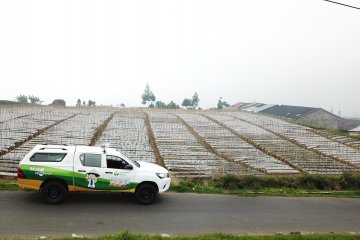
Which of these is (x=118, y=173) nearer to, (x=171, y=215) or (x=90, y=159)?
(x=90, y=159)

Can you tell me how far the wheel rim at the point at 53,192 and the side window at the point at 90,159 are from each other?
4.00 ft

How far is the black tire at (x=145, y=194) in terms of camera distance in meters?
11.5

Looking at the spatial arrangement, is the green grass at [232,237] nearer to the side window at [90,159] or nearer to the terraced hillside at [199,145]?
the side window at [90,159]

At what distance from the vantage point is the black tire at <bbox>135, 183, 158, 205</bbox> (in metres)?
11.5

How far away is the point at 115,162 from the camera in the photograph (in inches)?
452

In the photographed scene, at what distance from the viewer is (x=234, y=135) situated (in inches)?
1149

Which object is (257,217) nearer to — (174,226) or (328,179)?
(174,226)

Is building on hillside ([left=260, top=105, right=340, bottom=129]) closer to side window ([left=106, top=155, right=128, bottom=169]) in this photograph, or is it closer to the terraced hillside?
the terraced hillside

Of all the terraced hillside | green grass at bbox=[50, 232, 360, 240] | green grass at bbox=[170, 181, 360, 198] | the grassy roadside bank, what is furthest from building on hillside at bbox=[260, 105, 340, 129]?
green grass at bbox=[50, 232, 360, 240]

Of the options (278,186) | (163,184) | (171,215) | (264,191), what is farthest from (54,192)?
(278,186)

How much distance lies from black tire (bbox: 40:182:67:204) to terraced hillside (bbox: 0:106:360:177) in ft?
14.9

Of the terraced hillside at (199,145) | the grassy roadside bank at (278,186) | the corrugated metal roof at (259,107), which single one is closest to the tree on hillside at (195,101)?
the corrugated metal roof at (259,107)

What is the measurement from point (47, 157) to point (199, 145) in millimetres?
14300

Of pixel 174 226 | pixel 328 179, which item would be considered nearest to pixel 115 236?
pixel 174 226
